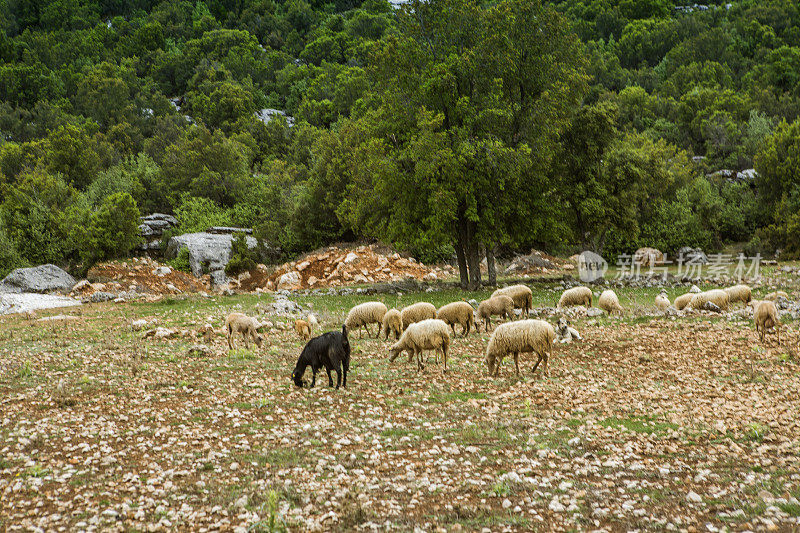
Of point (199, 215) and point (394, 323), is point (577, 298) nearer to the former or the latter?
point (394, 323)

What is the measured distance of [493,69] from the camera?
120 feet

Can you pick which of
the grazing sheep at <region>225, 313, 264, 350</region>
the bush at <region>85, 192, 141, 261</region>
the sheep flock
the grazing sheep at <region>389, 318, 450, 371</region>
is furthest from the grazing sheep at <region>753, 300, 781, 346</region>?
the bush at <region>85, 192, 141, 261</region>

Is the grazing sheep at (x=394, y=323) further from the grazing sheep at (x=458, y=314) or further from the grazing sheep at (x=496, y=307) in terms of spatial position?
the grazing sheep at (x=496, y=307)

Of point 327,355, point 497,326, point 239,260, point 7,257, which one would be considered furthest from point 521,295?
point 7,257

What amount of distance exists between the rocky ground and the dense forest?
63.3 feet

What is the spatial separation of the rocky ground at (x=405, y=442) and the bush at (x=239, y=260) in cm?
3195

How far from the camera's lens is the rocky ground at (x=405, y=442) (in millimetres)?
7887

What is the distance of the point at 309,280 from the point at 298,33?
159m

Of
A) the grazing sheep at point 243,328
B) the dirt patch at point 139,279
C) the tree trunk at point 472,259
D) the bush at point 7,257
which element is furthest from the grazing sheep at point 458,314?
the bush at point 7,257

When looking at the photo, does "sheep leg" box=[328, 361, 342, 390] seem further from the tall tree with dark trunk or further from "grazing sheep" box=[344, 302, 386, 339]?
the tall tree with dark trunk

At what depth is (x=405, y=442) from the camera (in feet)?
35.8

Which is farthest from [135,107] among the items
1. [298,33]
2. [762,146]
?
[762,146]

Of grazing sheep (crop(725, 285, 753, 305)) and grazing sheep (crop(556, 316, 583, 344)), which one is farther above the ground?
grazing sheep (crop(725, 285, 753, 305))

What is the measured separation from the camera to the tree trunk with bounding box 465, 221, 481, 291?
36.8 metres
